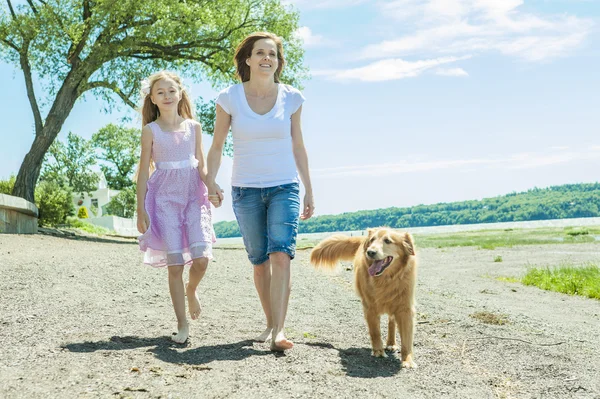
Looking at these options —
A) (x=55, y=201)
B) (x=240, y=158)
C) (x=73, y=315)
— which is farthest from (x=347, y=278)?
Answer: (x=55, y=201)

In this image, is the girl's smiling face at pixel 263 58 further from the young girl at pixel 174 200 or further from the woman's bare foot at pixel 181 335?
the woman's bare foot at pixel 181 335

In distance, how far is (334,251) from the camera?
271 inches

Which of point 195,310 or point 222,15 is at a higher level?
point 222,15

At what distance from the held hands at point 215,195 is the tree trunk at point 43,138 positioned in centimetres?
2006

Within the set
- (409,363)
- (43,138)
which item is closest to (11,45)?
(43,138)

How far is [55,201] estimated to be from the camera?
3109cm

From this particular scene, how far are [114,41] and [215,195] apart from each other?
19664 millimetres

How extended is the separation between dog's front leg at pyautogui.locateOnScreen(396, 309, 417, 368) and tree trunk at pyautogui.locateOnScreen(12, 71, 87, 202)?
820 inches

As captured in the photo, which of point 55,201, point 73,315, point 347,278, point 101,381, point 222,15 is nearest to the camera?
point 101,381

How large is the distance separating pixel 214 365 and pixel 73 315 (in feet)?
7.94

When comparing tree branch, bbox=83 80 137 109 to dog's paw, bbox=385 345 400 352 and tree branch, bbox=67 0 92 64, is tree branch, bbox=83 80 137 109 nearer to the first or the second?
tree branch, bbox=67 0 92 64

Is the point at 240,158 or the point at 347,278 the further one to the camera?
the point at 347,278

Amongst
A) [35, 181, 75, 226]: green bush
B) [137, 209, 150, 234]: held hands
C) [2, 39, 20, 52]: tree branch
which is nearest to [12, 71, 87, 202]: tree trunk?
[2, 39, 20, 52]: tree branch

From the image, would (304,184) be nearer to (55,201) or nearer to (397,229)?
(397,229)
